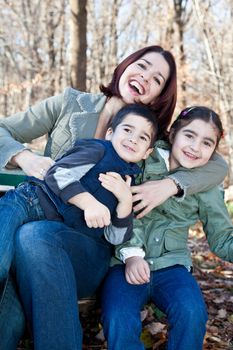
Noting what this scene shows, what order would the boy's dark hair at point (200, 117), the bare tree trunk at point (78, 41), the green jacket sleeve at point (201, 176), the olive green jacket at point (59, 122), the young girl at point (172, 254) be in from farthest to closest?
the bare tree trunk at point (78, 41) → the olive green jacket at point (59, 122) → the boy's dark hair at point (200, 117) → the green jacket sleeve at point (201, 176) → the young girl at point (172, 254)

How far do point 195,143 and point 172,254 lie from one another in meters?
0.58

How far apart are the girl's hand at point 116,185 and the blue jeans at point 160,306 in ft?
1.29

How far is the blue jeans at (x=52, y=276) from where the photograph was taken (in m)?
1.90

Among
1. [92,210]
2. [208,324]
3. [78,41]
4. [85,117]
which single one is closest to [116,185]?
[92,210]

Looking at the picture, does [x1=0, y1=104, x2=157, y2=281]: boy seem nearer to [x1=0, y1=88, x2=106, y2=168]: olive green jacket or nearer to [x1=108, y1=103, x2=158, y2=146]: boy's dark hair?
[x1=108, y1=103, x2=158, y2=146]: boy's dark hair

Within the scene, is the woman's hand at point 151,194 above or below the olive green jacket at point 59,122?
below

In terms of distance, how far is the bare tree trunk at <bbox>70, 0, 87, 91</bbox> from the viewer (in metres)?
6.82

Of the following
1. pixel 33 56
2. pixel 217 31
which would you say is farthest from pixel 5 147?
pixel 33 56

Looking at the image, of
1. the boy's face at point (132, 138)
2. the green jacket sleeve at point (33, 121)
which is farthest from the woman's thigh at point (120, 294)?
the green jacket sleeve at point (33, 121)

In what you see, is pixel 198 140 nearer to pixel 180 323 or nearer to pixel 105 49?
pixel 180 323

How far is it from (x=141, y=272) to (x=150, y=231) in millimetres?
328

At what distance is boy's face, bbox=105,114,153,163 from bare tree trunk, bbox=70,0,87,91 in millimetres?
4745

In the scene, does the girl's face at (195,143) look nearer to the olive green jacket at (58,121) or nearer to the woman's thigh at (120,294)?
the olive green jacket at (58,121)

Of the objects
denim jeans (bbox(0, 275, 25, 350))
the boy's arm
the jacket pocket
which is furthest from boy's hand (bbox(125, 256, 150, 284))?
denim jeans (bbox(0, 275, 25, 350))
